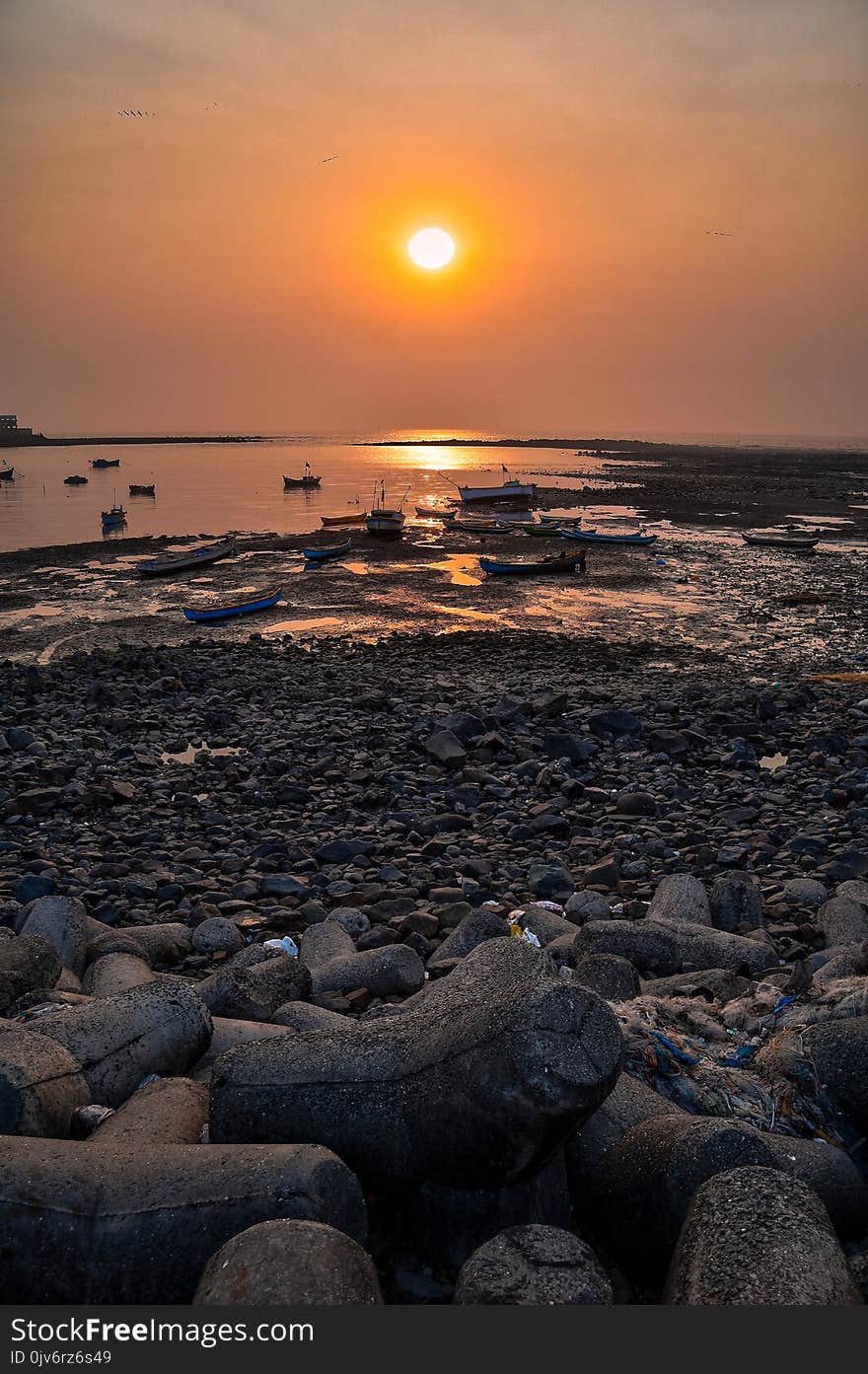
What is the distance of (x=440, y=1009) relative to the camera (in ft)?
13.0

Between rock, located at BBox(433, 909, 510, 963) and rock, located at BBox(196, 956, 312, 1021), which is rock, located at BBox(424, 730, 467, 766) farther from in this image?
rock, located at BBox(196, 956, 312, 1021)

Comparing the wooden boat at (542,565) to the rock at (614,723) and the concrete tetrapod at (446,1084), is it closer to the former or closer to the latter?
the rock at (614,723)

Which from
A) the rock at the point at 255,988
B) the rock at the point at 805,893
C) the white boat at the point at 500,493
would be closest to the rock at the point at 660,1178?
the rock at the point at 255,988

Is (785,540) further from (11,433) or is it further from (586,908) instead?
(11,433)

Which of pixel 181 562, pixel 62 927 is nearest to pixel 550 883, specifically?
pixel 62 927

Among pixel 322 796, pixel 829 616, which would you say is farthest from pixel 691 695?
pixel 829 616

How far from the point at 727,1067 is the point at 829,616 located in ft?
82.3

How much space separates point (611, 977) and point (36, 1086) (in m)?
3.60

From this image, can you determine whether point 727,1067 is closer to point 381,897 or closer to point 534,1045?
point 534,1045

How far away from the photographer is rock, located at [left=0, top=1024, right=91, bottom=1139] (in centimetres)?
378

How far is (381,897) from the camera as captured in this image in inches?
357

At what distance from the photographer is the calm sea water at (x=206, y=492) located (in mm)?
57000

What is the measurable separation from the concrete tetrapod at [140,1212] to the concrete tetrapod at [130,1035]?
1.35 metres

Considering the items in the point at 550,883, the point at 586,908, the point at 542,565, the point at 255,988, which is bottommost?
the point at 550,883
